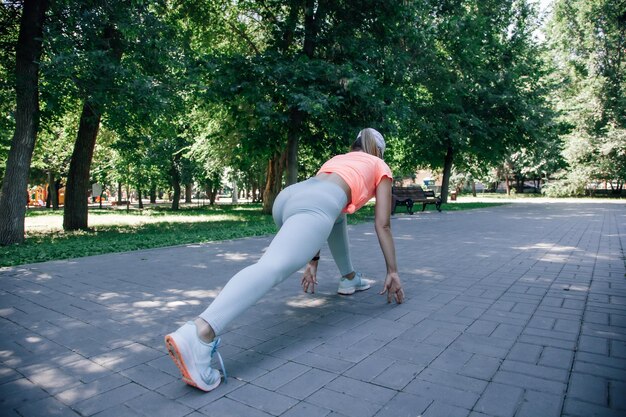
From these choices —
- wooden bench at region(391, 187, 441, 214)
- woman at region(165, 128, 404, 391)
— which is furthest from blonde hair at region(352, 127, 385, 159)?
wooden bench at region(391, 187, 441, 214)

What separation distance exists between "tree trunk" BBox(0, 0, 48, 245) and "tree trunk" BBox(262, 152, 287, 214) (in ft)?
36.3

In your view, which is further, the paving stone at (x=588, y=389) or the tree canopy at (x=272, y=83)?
the tree canopy at (x=272, y=83)

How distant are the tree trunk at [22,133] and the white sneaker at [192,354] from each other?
8937mm

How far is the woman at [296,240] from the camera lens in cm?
244

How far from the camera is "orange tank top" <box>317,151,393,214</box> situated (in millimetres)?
3395

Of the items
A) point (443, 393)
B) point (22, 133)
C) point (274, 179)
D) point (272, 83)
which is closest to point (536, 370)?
point (443, 393)

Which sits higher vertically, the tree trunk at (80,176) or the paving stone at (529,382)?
the tree trunk at (80,176)

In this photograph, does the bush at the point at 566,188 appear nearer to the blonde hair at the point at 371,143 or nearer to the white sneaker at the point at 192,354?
A: the blonde hair at the point at 371,143

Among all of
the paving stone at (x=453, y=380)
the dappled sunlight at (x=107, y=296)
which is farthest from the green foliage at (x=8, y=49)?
the paving stone at (x=453, y=380)

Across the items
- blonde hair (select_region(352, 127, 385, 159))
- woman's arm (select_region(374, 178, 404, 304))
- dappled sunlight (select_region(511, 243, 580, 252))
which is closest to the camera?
woman's arm (select_region(374, 178, 404, 304))

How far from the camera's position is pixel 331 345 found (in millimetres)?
3199

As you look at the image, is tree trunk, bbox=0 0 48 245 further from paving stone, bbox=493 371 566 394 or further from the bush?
the bush

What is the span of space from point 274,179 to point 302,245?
17.5 m

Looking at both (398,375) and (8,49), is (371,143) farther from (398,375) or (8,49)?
(8,49)
